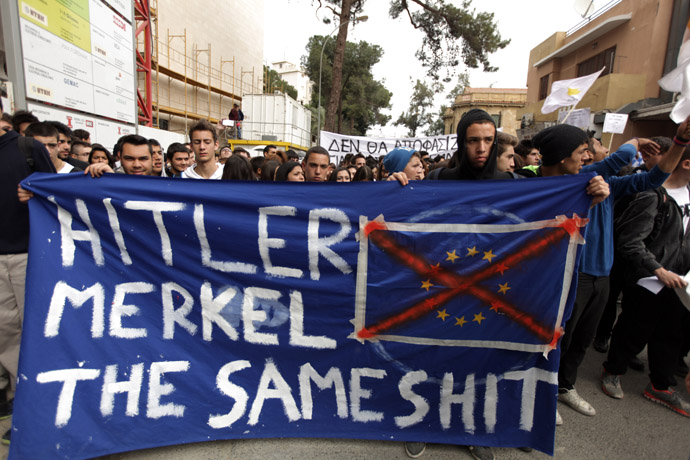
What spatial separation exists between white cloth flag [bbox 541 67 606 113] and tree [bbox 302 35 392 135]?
2356 cm

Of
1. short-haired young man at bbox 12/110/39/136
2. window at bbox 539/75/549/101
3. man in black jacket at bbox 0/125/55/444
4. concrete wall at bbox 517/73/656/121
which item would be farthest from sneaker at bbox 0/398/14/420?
window at bbox 539/75/549/101

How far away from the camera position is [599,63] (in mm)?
16984

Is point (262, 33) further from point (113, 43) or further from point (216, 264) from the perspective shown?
point (216, 264)

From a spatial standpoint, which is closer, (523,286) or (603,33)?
(523,286)

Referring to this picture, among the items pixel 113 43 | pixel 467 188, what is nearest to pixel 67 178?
pixel 467 188

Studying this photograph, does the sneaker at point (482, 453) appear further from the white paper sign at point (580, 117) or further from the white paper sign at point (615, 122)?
the white paper sign at point (580, 117)

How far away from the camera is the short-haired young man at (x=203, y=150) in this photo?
10.8ft

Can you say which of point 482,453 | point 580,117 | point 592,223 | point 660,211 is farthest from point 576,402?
point 580,117

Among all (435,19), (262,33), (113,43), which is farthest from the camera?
(262,33)

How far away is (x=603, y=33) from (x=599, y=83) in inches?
135

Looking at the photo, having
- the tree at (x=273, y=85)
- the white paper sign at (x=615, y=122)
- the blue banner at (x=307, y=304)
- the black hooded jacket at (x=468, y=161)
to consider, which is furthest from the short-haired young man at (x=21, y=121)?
the tree at (x=273, y=85)

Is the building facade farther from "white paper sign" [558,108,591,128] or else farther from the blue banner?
the blue banner

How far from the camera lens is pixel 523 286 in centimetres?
210

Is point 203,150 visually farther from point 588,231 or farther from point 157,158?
point 588,231
